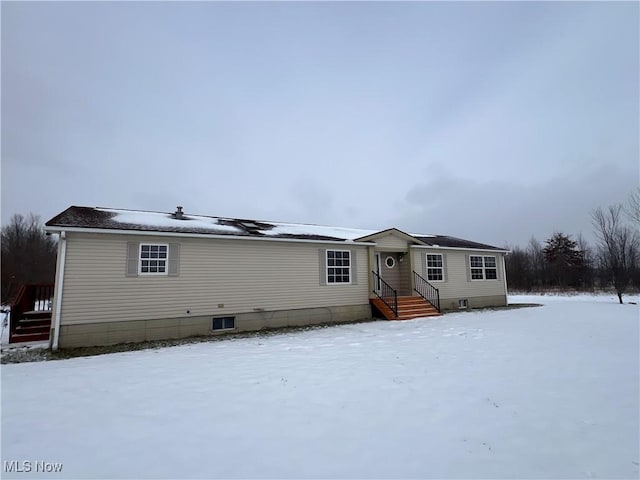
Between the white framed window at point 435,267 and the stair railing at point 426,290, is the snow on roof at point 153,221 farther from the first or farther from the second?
the white framed window at point 435,267

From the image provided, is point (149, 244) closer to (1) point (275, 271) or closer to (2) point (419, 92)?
(1) point (275, 271)

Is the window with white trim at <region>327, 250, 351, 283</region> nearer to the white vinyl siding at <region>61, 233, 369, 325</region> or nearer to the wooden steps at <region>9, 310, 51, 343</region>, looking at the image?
the white vinyl siding at <region>61, 233, 369, 325</region>

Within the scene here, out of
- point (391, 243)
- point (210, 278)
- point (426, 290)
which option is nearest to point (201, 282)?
point (210, 278)

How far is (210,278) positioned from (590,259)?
43.1 metres

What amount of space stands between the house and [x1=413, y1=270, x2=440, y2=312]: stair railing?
51 mm

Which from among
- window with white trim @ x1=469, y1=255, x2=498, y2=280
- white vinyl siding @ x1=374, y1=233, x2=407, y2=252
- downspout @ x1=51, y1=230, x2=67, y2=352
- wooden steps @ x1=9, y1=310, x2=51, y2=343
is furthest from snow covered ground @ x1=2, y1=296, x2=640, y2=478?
window with white trim @ x1=469, y1=255, x2=498, y2=280

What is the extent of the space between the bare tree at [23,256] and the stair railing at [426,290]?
29486mm

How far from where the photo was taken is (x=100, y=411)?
4125 millimetres

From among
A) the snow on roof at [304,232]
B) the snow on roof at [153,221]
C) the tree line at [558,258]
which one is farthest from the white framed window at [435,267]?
the tree line at [558,258]

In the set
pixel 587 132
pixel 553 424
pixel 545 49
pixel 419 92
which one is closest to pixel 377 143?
pixel 419 92

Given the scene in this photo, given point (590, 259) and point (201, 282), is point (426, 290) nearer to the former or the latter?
point (201, 282)

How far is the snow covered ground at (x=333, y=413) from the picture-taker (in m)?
2.91

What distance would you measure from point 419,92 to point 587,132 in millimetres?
12171

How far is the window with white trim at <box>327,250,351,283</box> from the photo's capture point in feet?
42.6
